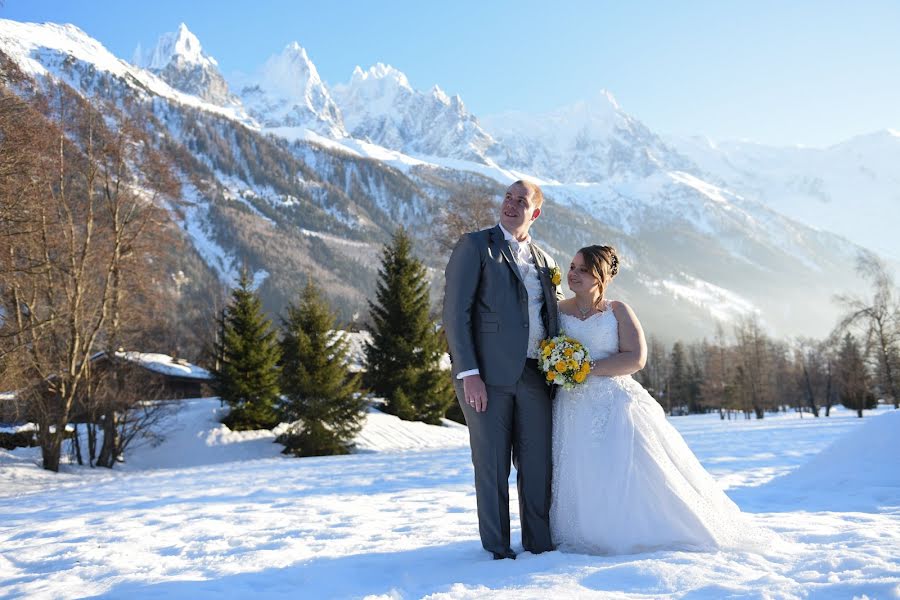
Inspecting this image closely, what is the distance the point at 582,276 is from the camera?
162 inches

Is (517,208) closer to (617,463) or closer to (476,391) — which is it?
(476,391)

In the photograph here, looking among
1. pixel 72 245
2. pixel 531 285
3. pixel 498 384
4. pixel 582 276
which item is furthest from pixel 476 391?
pixel 72 245

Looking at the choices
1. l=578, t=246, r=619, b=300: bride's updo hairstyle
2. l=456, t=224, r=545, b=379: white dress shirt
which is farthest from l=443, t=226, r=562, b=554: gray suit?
l=578, t=246, r=619, b=300: bride's updo hairstyle

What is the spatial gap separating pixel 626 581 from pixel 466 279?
1862mm

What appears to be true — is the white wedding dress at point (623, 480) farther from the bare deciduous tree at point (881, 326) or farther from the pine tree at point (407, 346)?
the bare deciduous tree at point (881, 326)

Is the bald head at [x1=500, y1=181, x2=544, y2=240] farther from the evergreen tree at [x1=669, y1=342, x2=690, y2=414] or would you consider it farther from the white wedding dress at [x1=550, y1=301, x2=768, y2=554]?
the evergreen tree at [x1=669, y1=342, x2=690, y2=414]

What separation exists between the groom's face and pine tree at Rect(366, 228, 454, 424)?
751 inches

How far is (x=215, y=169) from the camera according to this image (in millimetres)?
172125

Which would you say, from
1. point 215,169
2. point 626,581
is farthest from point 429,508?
point 215,169

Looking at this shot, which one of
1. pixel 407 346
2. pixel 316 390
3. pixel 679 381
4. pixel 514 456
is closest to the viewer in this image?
pixel 514 456

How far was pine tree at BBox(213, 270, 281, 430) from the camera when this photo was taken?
21.7m

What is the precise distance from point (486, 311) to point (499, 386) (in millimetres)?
470

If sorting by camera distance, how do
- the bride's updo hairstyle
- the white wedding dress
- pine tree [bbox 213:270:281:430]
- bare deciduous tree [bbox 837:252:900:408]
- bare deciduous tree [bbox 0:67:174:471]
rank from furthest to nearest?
bare deciduous tree [bbox 837:252:900:408] → pine tree [bbox 213:270:281:430] → bare deciduous tree [bbox 0:67:174:471] → the bride's updo hairstyle → the white wedding dress

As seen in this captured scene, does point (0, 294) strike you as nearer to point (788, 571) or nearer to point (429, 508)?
point (429, 508)
